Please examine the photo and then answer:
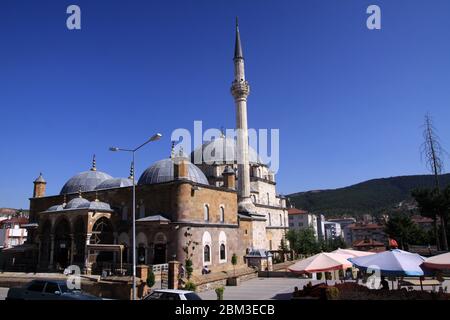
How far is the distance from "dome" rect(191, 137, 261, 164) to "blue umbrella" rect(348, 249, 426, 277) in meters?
32.8

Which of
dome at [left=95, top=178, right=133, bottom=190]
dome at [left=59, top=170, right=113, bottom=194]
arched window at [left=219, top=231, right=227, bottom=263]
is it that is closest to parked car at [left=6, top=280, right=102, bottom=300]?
arched window at [left=219, top=231, right=227, bottom=263]

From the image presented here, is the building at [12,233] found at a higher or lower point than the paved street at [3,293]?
higher

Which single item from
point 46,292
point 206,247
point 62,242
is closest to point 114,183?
point 62,242

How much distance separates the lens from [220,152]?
44.8 m

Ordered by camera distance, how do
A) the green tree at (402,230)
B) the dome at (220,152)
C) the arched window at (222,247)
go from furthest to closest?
the green tree at (402,230) → the dome at (220,152) → the arched window at (222,247)

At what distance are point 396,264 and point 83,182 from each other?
2958 centimetres

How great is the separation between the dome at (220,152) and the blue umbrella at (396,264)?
108 ft

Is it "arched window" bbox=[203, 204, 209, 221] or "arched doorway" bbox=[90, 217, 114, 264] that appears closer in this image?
"arched doorway" bbox=[90, 217, 114, 264]

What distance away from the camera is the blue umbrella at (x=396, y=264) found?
10.3 m

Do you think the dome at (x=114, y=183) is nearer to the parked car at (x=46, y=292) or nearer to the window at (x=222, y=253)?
the window at (x=222, y=253)

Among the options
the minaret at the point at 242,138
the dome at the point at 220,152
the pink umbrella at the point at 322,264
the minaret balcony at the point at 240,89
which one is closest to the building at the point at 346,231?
the dome at the point at 220,152

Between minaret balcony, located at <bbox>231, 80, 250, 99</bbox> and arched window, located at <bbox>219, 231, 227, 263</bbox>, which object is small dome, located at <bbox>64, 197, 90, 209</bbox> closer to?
arched window, located at <bbox>219, 231, 227, 263</bbox>

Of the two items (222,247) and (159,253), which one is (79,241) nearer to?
(159,253)

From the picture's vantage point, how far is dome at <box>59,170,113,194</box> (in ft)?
110
